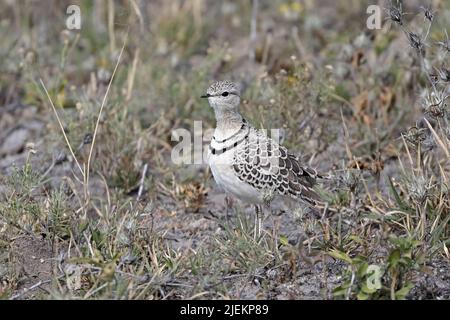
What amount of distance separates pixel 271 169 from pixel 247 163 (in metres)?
0.18

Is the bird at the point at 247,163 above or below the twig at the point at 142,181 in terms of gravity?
above

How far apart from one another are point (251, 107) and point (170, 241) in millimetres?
1386

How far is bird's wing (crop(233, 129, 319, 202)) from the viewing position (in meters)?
5.02

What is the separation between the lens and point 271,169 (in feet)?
16.8

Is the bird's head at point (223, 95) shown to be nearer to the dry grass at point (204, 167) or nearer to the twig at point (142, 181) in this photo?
the dry grass at point (204, 167)

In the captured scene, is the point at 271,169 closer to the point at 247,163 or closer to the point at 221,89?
the point at 247,163

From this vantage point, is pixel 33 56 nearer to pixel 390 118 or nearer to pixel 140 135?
pixel 140 135

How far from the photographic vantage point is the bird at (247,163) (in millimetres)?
5000

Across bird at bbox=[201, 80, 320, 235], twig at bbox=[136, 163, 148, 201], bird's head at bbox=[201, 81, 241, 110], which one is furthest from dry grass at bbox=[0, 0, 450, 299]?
bird's head at bbox=[201, 81, 241, 110]

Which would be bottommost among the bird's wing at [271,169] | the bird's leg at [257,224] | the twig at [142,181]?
the twig at [142,181]

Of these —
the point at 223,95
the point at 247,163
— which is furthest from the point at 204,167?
the point at 247,163

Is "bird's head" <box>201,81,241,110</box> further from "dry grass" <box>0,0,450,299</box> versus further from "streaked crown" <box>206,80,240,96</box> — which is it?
"dry grass" <box>0,0,450,299</box>

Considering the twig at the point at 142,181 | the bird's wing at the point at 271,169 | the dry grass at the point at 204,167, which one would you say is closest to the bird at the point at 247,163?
the bird's wing at the point at 271,169

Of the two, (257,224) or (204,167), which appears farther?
(204,167)
